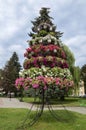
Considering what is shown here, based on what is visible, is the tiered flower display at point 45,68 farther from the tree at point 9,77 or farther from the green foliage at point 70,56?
the tree at point 9,77

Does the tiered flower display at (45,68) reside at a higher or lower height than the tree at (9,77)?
lower

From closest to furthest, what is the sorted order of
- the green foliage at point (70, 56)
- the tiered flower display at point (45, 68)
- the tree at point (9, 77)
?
the tiered flower display at point (45, 68) < the green foliage at point (70, 56) < the tree at point (9, 77)

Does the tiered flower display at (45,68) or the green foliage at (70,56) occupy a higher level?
the green foliage at (70,56)

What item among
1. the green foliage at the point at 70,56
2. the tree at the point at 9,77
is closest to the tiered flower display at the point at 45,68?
the green foliage at the point at 70,56

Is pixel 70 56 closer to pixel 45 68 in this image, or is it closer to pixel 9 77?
pixel 45 68

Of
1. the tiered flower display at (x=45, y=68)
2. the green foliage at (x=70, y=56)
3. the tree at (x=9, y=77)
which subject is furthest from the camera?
the tree at (x=9, y=77)

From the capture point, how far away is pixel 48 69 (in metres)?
11.8

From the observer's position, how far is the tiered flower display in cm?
1134

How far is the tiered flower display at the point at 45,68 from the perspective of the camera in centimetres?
1134

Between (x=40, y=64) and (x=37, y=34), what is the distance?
6.26 feet

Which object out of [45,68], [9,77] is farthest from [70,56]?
[9,77]

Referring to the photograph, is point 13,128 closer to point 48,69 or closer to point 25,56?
point 48,69

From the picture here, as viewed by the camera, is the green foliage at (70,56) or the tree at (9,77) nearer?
the green foliage at (70,56)

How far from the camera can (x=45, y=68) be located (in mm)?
11758
